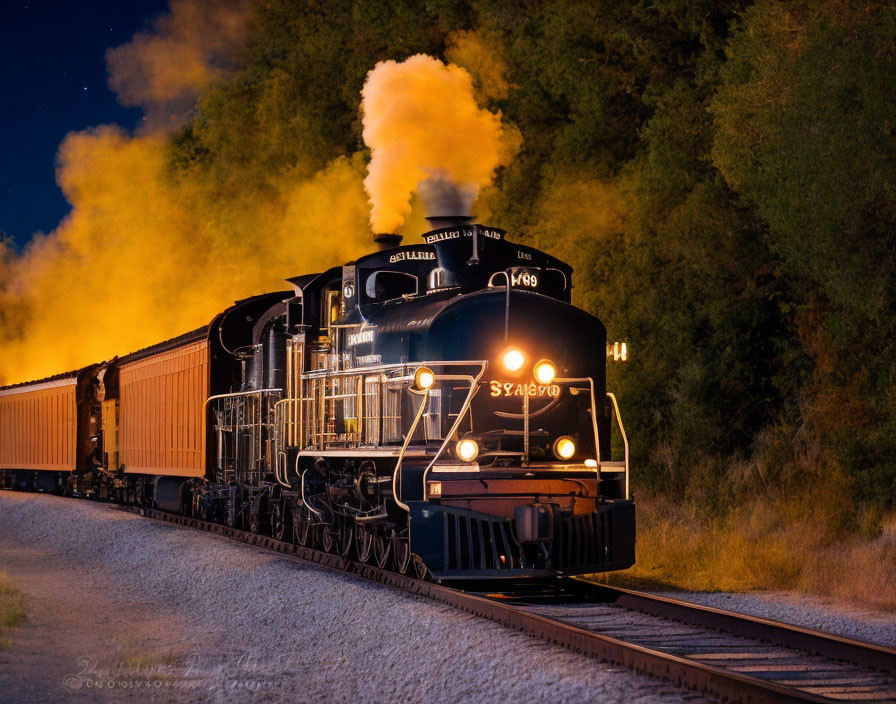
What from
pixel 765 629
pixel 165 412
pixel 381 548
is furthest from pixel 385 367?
pixel 165 412

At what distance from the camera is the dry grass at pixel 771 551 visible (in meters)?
11.8

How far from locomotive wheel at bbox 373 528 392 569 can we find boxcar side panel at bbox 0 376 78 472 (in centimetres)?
1651

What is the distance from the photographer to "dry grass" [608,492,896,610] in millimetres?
11820

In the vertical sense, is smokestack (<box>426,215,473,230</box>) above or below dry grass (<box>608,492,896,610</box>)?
above

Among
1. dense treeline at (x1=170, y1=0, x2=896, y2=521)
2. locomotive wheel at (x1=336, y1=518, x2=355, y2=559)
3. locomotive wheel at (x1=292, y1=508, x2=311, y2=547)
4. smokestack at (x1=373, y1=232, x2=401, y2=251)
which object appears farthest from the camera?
dense treeline at (x1=170, y1=0, x2=896, y2=521)

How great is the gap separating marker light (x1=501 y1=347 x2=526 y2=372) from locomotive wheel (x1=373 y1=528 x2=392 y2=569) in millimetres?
2517

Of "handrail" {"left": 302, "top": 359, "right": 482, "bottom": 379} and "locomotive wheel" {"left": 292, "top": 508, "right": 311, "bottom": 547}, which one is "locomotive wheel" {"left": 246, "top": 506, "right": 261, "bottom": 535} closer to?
"locomotive wheel" {"left": 292, "top": 508, "right": 311, "bottom": 547}

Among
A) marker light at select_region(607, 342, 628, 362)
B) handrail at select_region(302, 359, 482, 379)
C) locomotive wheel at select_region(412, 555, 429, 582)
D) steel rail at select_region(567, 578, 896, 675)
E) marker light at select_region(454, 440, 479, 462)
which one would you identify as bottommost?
steel rail at select_region(567, 578, 896, 675)

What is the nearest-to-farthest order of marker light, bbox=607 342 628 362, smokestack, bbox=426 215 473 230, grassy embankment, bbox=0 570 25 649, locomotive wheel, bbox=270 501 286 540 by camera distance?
grassy embankment, bbox=0 570 25 649 → smokestack, bbox=426 215 473 230 → locomotive wheel, bbox=270 501 286 540 → marker light, bbox=607 342 628 362

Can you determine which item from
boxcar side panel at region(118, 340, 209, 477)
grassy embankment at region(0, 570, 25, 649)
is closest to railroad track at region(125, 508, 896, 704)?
grassy embankment at region(0, 570, 25, 649)

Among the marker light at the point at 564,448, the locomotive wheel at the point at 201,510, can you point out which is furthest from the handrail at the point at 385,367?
the locomotive wheel at the point at 201,510

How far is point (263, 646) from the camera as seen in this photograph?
890 cm

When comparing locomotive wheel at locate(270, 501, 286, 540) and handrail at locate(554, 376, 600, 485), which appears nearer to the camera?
handrail at locate(554, 376, 600, 485)

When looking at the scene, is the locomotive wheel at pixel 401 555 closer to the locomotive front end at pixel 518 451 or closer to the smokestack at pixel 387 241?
the locomotive front end at pixel 518 451
